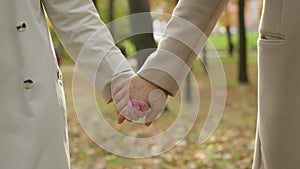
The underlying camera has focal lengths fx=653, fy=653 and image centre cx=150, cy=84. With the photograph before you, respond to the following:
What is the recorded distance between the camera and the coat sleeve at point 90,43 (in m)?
2.62

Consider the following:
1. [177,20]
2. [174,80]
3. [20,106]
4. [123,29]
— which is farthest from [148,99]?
[123,29]

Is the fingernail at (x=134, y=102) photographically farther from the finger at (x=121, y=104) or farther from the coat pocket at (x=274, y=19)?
the coat pocket at (x=274, y=19)

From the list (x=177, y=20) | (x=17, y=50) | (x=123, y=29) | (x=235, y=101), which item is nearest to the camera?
(x=17, y=50)

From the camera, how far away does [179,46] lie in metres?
2.64

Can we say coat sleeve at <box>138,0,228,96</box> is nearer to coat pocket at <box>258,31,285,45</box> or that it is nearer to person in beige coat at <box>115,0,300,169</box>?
person in beige coat at <box>115,0,300,169</box>

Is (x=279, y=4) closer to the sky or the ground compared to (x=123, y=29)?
closer to the sky

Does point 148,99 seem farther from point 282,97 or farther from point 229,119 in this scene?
point 229,119

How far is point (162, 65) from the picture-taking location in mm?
2650

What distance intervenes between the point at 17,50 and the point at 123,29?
5.68 ft

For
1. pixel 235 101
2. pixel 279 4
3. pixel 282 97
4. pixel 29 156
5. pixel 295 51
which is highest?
pixel 279 4

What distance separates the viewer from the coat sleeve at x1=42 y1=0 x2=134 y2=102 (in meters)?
2.62

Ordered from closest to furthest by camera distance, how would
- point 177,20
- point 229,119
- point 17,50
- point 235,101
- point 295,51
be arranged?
1. point 295,51
2. point 17,50
3. point 177,20
4. point 229,119
5. point 235,101

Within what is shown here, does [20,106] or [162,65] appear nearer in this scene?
[20,106]

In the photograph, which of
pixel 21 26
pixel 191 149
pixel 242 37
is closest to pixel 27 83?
pixel 21 26
